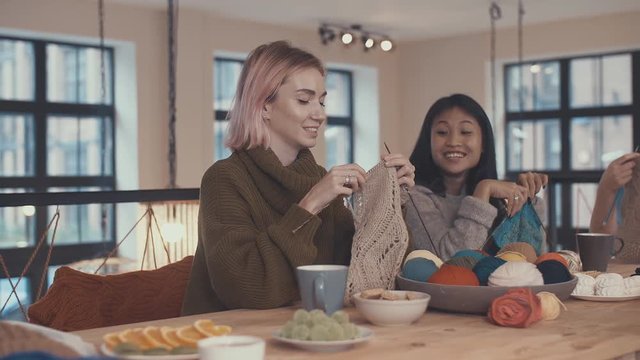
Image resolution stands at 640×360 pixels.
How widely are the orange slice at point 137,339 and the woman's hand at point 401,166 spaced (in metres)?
0.85

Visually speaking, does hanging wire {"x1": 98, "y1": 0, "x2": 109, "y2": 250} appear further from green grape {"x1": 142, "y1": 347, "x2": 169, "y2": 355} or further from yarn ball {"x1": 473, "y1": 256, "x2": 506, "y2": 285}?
green grape {"x1": 142, "y1": 347, "x2": 169, "y2": 355}

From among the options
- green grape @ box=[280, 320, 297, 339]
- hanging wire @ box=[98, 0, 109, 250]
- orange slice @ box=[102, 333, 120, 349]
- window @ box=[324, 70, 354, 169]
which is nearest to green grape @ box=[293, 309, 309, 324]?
green grape @ box=[280, 320, 297, 339]

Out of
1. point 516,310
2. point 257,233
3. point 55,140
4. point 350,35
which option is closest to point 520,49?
point 350,35

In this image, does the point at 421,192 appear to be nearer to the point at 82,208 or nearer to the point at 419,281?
the point at 419,281

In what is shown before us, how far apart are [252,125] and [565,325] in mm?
895

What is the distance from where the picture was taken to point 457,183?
9.11 ft

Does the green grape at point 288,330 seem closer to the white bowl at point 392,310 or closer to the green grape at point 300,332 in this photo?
the green grape at point 300,332

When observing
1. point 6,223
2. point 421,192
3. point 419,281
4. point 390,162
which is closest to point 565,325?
point 419,281

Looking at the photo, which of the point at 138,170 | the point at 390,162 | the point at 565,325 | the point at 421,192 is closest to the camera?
the point at 565,325

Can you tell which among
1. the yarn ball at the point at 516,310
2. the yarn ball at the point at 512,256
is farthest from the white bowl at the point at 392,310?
the yarn ball at the point at 512,256

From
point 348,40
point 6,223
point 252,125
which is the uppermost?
point 348,40

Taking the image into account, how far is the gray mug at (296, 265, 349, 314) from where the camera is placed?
155 centimetres

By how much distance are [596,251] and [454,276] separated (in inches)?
25.6

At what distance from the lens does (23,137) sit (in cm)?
751
